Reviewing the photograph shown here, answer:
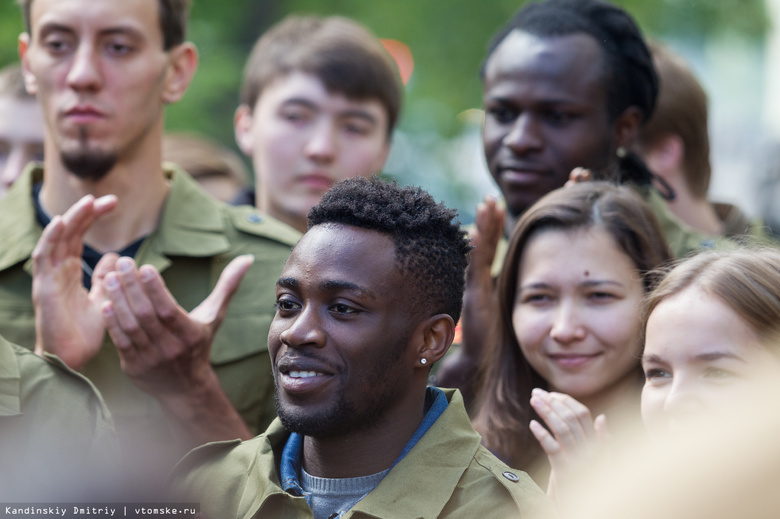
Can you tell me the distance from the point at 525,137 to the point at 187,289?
4.83 feet

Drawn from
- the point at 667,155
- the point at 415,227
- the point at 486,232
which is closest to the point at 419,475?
the point at 415,227

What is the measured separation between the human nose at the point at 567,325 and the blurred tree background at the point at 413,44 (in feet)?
24.4

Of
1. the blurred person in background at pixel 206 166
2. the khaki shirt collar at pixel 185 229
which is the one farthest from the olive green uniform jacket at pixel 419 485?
the blurred person in background at pixel 206 166

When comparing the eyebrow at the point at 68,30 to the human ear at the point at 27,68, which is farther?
the human ear at the point at 27,68

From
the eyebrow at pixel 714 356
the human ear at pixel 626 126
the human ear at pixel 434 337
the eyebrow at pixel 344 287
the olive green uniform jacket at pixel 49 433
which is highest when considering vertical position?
the human ear at pixel 626 126

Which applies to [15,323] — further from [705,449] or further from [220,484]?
[705,449]

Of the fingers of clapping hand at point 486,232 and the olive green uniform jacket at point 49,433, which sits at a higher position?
the fingers of clapping hand at point 486,232

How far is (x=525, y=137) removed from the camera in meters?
4.01

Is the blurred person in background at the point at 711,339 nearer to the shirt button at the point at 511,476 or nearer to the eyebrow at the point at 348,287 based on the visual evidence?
the shirt button at the point at 511,476

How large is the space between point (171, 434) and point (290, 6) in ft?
28.8

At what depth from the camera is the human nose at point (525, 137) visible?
401 cm

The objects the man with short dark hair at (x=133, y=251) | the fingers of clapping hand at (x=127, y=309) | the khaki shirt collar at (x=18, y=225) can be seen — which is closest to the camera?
the fingers of clapping hand at (x=127, y=309)

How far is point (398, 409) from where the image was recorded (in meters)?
2.62

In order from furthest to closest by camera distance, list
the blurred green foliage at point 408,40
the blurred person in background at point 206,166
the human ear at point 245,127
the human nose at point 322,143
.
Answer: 1. the blurred green foliage at point 408,40
2. the blurred person in background at point 206,166
3. the human ear at point 245,127
4. the human nose at point 322,143
